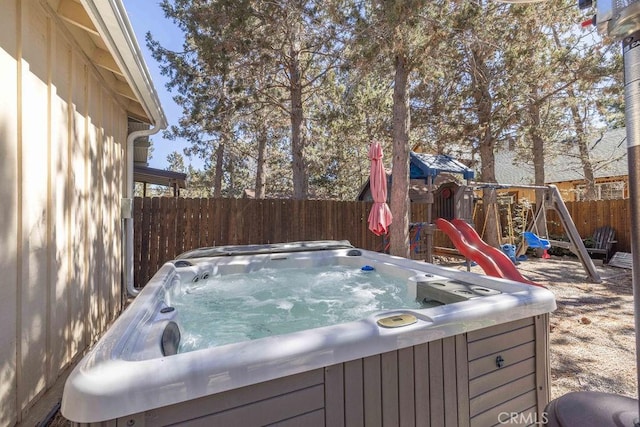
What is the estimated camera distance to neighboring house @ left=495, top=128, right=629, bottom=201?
1133 centimetres

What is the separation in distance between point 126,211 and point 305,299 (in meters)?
2.77

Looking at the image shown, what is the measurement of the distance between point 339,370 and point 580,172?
15999 millimetres

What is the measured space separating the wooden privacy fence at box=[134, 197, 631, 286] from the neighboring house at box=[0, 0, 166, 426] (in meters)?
1.96

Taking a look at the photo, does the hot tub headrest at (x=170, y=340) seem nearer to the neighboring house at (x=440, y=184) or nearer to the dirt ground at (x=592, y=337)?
the dirt ground at (x=592, y=337)

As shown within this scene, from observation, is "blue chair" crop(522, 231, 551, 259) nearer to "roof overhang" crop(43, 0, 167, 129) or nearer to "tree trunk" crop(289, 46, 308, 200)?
"tree trunk" crop(289, 46, 308, 200)

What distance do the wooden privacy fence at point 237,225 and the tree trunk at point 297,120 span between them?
4.16 ft

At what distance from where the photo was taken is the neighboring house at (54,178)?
1812mm

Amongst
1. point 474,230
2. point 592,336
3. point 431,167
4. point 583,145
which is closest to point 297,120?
point 431,167

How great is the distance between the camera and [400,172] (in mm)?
5195

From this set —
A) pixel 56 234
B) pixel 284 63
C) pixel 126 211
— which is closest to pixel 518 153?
pixel 284 63

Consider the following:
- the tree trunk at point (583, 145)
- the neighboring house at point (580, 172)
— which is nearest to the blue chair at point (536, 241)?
the tree trunk at point (583, 145)

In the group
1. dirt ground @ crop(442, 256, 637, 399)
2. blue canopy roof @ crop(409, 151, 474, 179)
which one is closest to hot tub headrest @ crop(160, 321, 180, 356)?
dirt ground @ crop(442, 256, 637, 399)

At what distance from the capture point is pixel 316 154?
43.0ft

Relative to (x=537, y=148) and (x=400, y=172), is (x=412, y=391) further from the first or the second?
(x=537, y=148)
